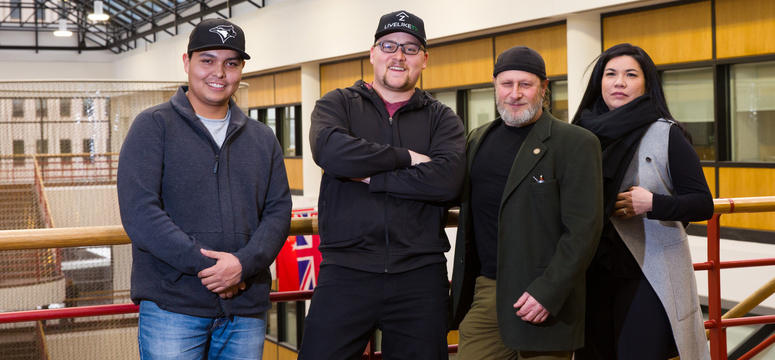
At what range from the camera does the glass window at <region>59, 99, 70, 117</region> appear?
7531 millimetres

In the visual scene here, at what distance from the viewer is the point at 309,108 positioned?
1969 centimetres

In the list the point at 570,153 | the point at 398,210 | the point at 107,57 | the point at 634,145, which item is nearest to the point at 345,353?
the point at 398,210

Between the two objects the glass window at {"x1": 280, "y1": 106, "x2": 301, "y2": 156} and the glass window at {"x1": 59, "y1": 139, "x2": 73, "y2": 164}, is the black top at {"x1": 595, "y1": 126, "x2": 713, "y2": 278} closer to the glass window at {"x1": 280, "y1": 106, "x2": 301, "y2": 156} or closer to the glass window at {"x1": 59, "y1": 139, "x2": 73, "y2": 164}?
the glass window at {"x1": 59, "y1": 139, "x2": 73, "y2": 164}

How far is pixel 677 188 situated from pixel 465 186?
31.4 inches

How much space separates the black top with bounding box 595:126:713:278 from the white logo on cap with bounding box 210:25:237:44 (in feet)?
5.07

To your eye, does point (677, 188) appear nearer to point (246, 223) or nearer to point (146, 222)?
point (246, 223)

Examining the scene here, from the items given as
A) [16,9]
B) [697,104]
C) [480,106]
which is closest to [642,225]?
[697,104]

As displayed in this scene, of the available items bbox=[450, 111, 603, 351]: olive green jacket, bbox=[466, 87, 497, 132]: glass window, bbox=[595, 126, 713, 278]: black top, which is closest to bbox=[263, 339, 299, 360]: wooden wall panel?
bbox=[466, 87, 497, 132]: glass window

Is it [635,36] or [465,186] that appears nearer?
[465,186]

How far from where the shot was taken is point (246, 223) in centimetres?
247

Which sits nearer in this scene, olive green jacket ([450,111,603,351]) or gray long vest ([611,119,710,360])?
olive green jacket ([450,111,603,351])

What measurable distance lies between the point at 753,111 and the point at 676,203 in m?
8.58

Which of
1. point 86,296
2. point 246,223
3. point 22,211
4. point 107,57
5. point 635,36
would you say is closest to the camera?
point 246,223

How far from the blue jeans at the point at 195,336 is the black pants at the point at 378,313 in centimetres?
23
